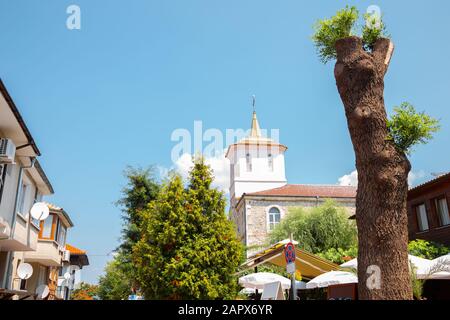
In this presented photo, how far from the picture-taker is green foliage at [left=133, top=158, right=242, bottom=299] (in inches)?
521

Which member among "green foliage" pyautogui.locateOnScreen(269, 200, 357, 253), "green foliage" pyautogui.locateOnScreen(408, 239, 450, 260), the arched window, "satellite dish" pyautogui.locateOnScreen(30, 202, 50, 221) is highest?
the arched window

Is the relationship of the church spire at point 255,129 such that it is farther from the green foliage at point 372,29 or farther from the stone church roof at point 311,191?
the green foliage at point 372,29

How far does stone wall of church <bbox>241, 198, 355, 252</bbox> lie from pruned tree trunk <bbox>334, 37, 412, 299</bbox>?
3582 cm

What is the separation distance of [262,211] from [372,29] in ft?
119

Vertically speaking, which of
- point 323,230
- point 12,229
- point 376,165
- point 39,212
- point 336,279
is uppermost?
point 323,230

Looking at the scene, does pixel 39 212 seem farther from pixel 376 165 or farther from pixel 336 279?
pixel 376 165

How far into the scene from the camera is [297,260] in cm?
1484

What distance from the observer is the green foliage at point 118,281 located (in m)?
25.8

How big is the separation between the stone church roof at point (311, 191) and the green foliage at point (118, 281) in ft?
53.3

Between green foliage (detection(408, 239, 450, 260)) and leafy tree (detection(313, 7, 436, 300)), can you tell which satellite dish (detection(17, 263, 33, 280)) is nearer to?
leafy tree (detection(313, 7, 436, 300))

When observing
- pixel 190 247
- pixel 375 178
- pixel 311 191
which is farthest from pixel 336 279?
pixel 311 191

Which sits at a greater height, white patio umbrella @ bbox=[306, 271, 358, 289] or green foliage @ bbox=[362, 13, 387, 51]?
green foliage @ bbox=[362, 13, 387, 51]

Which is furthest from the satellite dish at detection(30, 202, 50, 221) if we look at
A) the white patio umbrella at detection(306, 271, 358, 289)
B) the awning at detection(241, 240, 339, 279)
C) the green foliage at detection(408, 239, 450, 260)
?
the green foliage at detection(408, 239, 450, 260)
